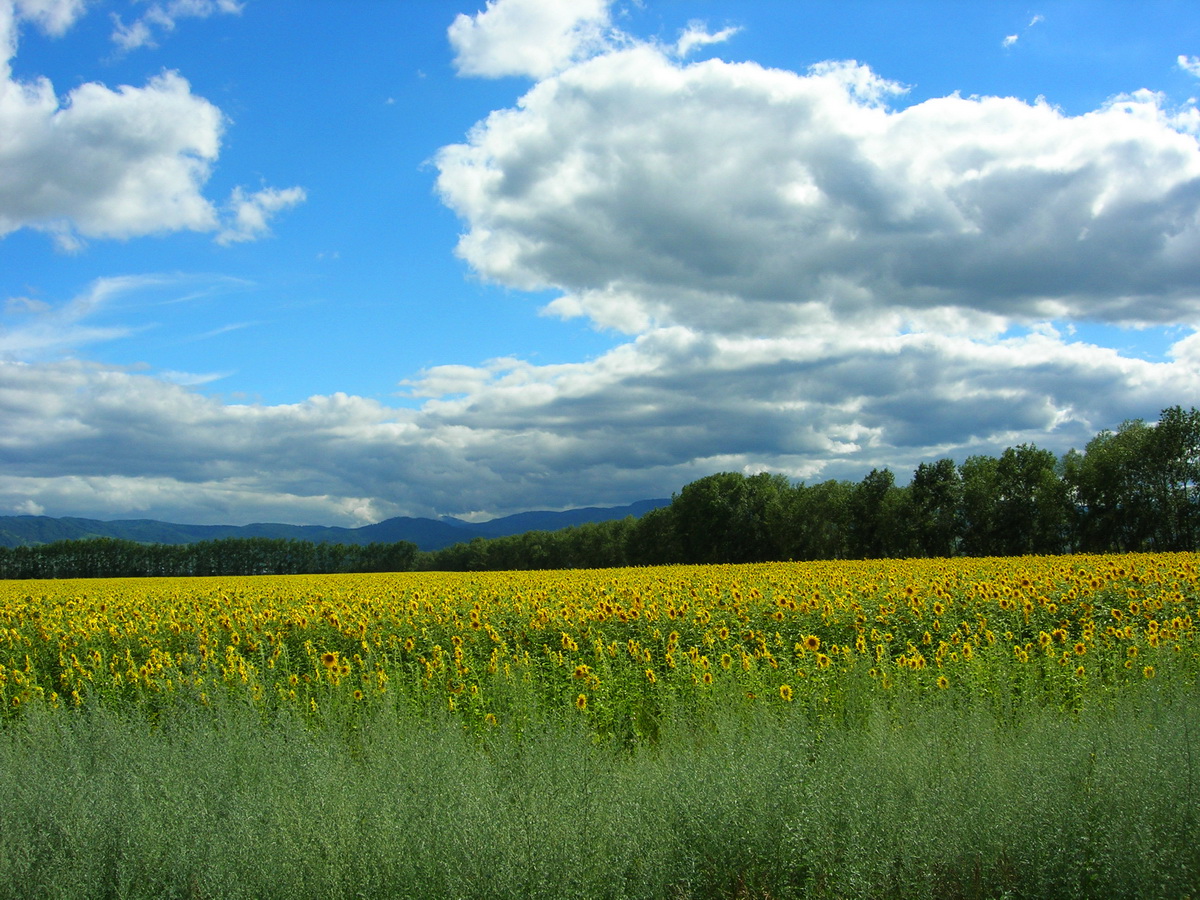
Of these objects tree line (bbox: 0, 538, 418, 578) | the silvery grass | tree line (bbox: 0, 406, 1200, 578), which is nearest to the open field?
the silvery grass

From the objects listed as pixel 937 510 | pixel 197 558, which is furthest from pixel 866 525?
pixel 197 558

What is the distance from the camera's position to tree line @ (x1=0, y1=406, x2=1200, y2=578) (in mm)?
54938

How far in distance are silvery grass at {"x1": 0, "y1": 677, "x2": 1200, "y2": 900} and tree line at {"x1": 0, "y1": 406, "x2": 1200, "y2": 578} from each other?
188ft

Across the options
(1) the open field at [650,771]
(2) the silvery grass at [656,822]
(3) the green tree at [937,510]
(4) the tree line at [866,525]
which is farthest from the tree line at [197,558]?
(2) the silvery grass at [656,822]

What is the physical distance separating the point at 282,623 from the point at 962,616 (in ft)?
35.3

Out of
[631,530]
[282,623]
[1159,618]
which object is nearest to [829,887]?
[1159,618]

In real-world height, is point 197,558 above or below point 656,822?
below

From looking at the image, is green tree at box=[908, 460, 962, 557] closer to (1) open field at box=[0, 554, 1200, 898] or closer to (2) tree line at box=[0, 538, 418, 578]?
(1) open field at box=[0, 554, 1200, 898]

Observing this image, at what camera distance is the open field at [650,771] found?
417 centimetres

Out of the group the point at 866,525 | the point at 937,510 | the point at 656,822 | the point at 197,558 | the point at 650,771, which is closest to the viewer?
the point at 656,822

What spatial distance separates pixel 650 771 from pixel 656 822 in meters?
1.04

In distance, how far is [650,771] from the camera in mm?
5559

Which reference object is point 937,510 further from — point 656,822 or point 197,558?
point 197,558

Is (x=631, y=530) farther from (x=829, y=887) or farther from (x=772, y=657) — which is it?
(x=829, y=887)
